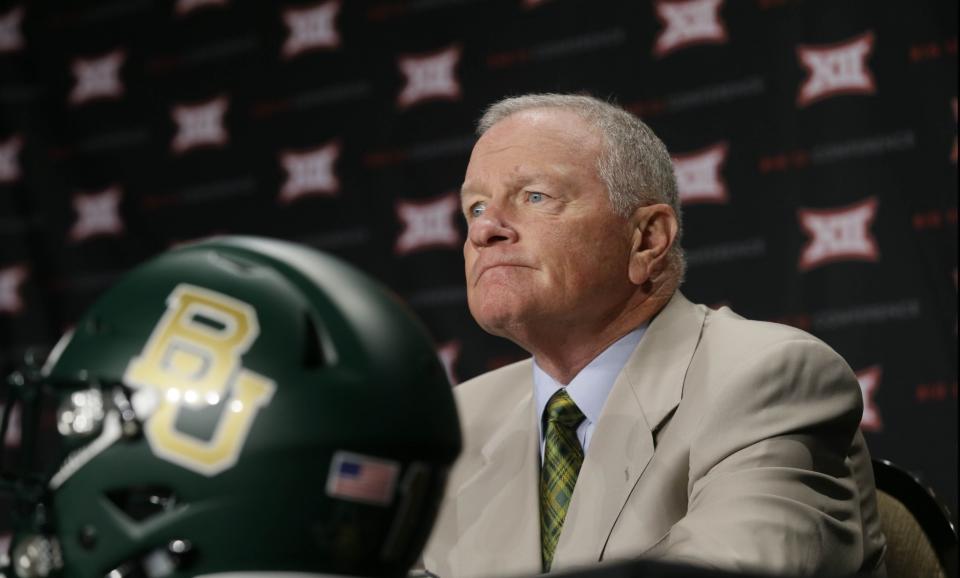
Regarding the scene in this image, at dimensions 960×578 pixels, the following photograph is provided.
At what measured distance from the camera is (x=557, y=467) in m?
1.76

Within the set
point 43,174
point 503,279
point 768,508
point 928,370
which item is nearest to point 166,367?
point 768,508

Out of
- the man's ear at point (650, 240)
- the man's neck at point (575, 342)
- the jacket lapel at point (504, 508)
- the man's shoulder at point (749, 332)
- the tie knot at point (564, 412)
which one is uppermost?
the man's ear at point (650, 240)

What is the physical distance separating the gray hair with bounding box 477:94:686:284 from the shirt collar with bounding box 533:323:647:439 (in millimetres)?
192

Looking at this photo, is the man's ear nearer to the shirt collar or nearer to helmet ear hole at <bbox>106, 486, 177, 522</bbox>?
the shirt collar

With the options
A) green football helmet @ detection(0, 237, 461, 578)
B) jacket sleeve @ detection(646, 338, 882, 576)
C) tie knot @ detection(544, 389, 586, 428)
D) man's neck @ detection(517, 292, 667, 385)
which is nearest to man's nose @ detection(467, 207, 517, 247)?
man's neck @ detection(517, 292, 667, 385)

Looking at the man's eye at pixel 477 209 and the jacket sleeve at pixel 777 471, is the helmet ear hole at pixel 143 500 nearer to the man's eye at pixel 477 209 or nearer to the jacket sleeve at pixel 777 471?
the jacket sleeve at pixel 777 471

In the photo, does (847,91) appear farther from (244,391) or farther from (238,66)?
(244,391)

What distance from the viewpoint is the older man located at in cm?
144

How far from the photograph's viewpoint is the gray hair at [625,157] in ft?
6.42

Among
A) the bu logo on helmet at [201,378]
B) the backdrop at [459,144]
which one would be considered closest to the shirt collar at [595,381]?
the bu logo on helmet at [201,378]

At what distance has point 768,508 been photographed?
1.37 meters

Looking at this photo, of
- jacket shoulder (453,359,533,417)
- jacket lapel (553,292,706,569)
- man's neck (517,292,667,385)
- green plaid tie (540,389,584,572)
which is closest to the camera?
jacket lapel (553,292,706,569)

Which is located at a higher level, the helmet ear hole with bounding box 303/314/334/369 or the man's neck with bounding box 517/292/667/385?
the helmet ear hole with bounding box 303/314/334/369

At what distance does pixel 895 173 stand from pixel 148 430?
2.70 metres
